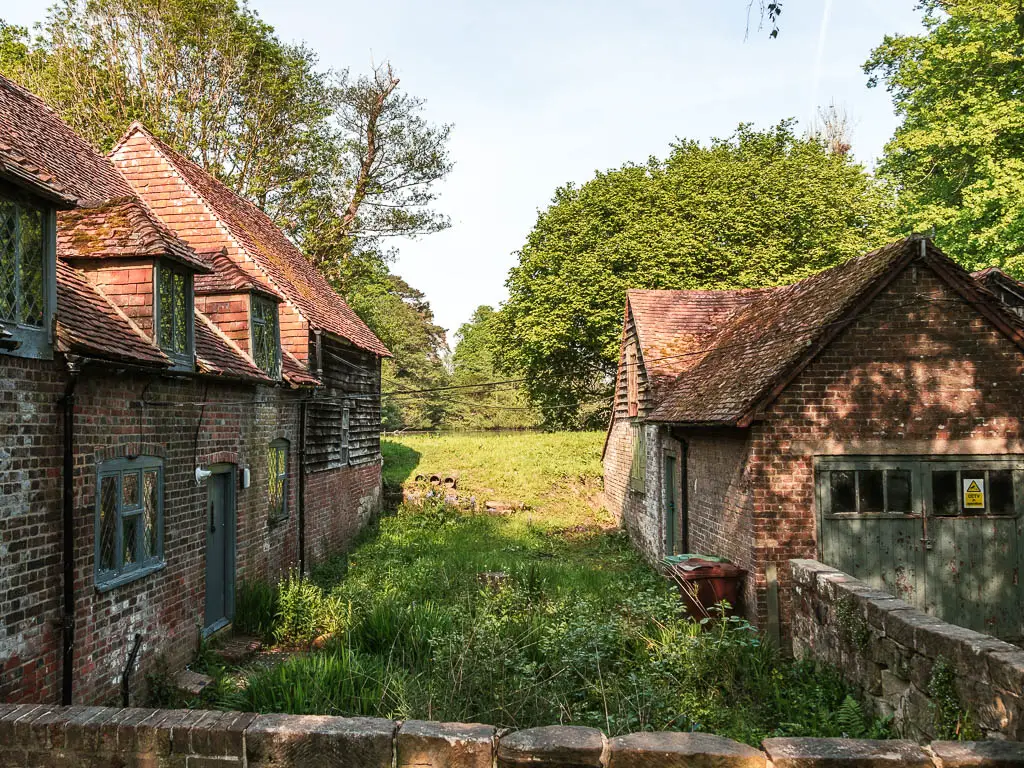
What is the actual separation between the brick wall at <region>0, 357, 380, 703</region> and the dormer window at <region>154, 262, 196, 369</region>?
38 cm

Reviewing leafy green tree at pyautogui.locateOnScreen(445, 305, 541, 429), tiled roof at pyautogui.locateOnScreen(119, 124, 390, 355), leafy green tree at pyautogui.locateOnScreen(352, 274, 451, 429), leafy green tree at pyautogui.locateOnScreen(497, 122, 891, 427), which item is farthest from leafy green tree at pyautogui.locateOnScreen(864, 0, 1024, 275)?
leafy green tree at pyautogui.locateOnScreen(352, 274, 451, 429)

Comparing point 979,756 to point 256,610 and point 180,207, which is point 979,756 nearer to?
point 256,610

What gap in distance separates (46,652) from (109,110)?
2046 centimetres

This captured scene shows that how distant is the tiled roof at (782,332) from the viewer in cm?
952

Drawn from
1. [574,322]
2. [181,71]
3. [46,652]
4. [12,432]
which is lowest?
[46,652]

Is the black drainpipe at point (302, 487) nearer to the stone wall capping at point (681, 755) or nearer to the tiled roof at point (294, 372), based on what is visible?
the tiled roof at point (294, 372)

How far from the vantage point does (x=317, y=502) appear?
15070 mm

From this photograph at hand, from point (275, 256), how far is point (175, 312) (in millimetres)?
7845

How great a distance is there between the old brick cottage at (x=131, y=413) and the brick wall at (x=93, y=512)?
2cm

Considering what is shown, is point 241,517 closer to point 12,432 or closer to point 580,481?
point 12,432

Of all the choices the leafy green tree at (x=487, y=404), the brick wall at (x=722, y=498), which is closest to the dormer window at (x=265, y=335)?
the brick wall at (x=722, y=498)

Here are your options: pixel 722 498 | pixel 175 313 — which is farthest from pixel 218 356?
pixel 722 498

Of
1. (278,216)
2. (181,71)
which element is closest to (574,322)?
(278,216)

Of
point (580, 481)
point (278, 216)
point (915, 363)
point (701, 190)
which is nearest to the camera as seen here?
point (915, 363)
